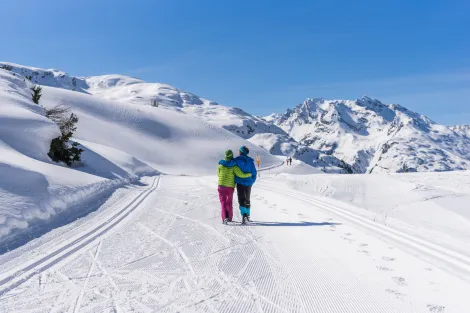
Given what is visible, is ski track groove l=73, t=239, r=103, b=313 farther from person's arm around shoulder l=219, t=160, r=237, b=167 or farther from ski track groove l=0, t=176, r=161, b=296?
person's arm around shoulder l=219, t=160, r=237, b=167

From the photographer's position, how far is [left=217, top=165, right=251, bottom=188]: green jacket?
8.98 m

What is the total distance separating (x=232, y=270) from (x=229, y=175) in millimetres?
4236

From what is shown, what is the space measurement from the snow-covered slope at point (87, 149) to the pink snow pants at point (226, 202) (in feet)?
14.0

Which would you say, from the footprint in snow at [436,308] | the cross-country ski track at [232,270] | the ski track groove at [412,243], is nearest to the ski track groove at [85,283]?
the cross-country ski track at [232,270]

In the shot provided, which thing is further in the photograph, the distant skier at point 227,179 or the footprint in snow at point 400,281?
the distant skier at point 227,179

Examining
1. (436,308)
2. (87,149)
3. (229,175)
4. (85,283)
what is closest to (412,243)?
(436,308)

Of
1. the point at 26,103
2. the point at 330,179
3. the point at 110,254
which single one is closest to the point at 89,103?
the point at 26,103

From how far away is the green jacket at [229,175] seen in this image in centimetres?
898

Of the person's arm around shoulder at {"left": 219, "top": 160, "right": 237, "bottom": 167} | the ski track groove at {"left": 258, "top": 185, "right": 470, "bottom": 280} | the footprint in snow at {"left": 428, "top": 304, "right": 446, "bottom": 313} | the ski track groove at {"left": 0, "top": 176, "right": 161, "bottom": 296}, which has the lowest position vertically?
the ski track groove at {"left": 0, "top": 176, "right": 161, "bottom": 296}

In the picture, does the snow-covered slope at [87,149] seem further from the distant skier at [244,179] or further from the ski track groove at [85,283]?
the distant skier at [244,179]

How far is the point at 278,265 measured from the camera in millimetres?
5219

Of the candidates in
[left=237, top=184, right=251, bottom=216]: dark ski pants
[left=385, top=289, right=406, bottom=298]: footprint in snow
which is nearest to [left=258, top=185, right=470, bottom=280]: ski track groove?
[left=385, top=289, right=406, bottom=298]: footprint in snow

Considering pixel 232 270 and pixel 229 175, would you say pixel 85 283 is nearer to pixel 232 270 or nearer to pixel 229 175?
pixel 232 270

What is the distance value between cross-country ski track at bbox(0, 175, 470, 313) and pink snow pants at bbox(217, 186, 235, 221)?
0.46m
